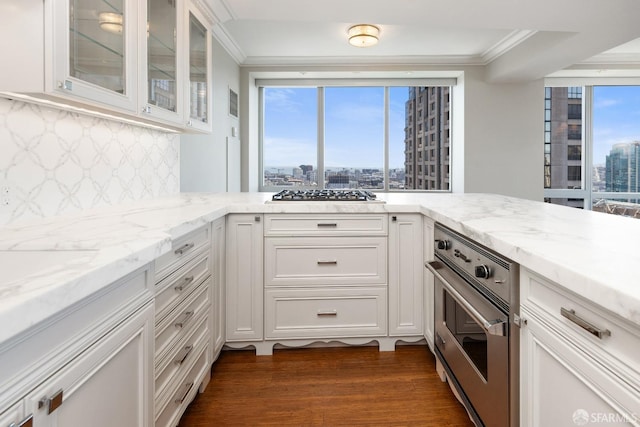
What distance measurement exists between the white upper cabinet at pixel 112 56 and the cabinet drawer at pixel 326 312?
1127 millimetres

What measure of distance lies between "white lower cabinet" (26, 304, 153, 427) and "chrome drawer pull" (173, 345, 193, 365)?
278 millimetres

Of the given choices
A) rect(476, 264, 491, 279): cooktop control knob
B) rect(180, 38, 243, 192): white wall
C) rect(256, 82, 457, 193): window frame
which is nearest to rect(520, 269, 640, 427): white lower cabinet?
rect(476, 264, 491, 279): cooktop control knob

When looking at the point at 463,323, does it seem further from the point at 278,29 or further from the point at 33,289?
the point at 278,29

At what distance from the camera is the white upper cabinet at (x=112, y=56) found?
102cm

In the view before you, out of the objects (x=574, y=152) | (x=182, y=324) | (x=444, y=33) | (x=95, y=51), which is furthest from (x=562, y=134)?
(x=95, y=51)


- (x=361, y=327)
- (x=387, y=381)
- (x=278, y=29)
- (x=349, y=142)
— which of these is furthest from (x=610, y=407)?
(x=349, y=142)

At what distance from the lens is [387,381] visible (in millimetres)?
1862

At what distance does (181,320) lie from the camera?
142 cm

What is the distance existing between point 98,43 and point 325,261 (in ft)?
4.75

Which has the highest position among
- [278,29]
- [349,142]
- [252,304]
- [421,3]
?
[278,29]

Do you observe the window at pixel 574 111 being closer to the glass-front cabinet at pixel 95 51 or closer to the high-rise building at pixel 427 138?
the high-rise building at pixel 427 138

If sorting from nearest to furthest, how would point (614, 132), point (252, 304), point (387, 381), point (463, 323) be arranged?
point (463, 323), point (387, 381), point (252, 304), point (614, 132)

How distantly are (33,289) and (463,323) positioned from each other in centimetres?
141

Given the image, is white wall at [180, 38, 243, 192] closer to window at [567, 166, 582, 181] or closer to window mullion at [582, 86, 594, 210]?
window at [567, 166, 582, 181]
